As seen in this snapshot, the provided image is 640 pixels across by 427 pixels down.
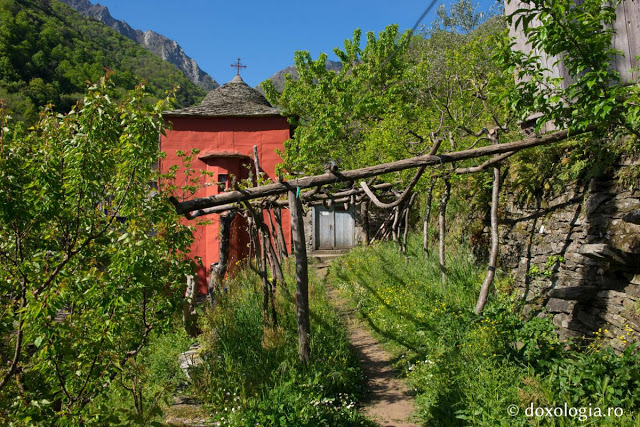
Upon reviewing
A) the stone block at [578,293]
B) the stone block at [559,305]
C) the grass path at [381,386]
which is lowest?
the grass path at [381,386]

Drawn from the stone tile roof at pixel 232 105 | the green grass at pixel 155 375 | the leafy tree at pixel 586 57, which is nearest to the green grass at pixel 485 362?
the leafy tree at pixel 586 57

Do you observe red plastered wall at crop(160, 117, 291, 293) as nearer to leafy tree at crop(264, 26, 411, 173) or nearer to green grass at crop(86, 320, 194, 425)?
leafy tree at crop(264, 26, 411, 173)

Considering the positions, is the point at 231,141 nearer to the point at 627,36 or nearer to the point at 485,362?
the point at 627,36

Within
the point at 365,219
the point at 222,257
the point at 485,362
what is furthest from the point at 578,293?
the point at 365,219

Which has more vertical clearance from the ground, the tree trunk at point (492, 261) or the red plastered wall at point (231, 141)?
the red plastered wall at point (231, 141)

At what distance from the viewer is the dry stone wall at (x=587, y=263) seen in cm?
416

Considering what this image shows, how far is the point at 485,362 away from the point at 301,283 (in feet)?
7.47

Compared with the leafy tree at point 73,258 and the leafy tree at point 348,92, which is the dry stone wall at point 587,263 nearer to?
the leafy tree at point 73,258

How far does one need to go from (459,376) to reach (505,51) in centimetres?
358

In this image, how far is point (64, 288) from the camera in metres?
2.59

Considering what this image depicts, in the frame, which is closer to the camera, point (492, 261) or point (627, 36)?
point (627, 36)

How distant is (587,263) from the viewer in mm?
4656

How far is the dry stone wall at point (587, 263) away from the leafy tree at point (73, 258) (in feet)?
14.5

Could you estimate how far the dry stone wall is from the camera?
4.16 meters
